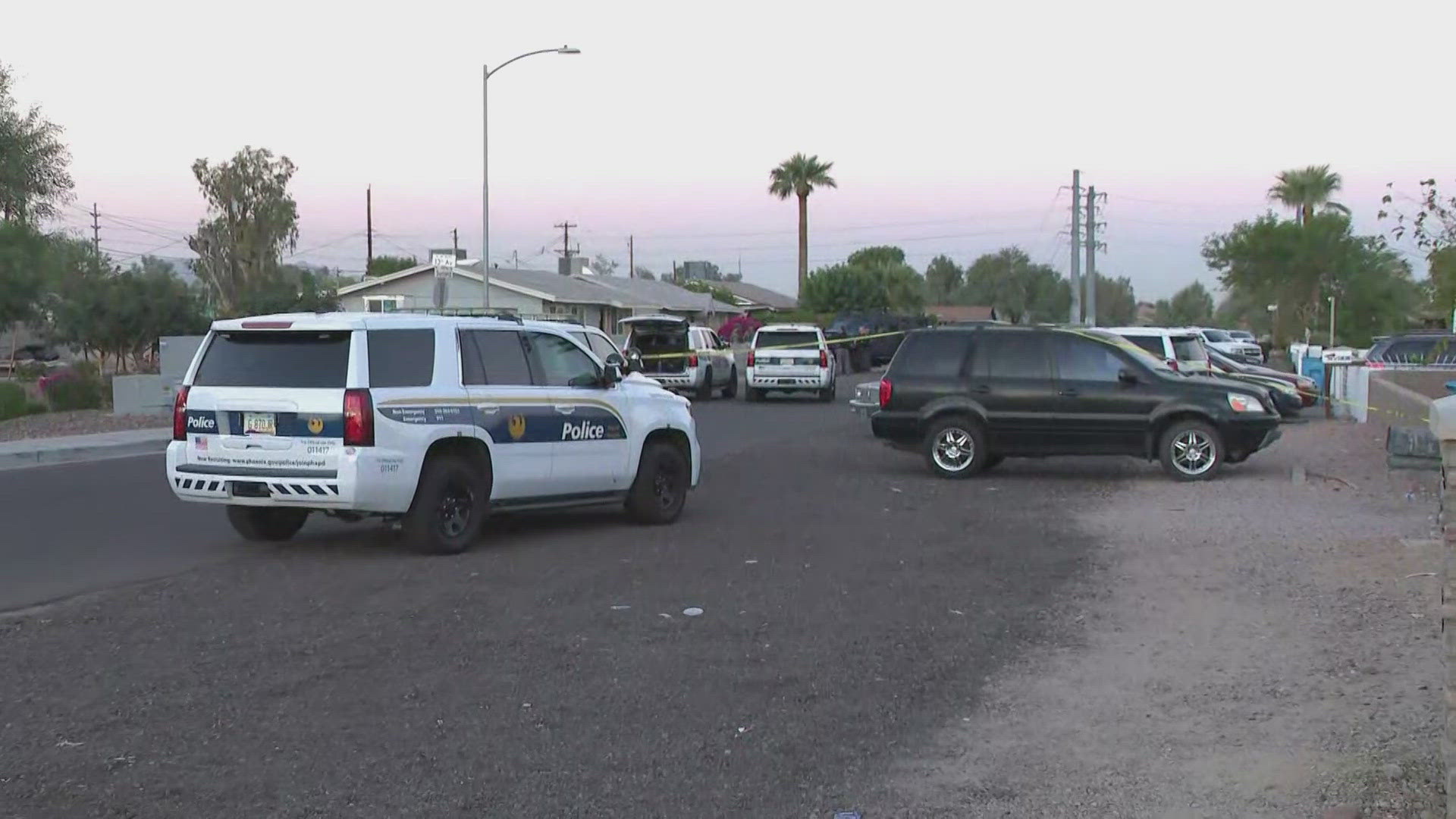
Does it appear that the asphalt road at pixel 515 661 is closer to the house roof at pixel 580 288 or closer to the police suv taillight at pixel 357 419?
the police suv taillight at pixel 357 419

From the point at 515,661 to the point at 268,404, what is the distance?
391 centimetres

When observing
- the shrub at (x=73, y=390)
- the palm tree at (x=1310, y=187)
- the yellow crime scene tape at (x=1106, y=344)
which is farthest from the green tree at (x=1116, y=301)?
the shrub at (x=73, y=390)

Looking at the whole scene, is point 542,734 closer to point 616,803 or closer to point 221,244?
point 616,803

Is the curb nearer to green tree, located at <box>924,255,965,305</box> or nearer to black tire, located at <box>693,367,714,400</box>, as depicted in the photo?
black tire, located at <box>693,367,714,400</box>

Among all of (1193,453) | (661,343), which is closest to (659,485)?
(1193,453)

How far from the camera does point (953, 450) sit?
58.9 feet

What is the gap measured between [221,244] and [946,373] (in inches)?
1684

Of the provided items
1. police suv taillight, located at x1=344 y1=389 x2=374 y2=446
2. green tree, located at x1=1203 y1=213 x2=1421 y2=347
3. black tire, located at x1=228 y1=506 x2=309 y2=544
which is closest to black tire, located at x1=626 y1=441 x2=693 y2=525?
black tire, located at x1=228 y1=506 x2=309 y2=544

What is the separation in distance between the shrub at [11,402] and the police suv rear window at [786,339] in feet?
49.5

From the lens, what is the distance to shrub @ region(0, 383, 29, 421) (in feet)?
91.2

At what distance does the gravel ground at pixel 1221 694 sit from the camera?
6.02 metres

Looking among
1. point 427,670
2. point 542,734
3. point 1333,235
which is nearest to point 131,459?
point 427,670

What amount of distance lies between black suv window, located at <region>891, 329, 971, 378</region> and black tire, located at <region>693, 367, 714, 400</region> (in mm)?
16396

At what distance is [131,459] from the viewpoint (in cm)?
2033
